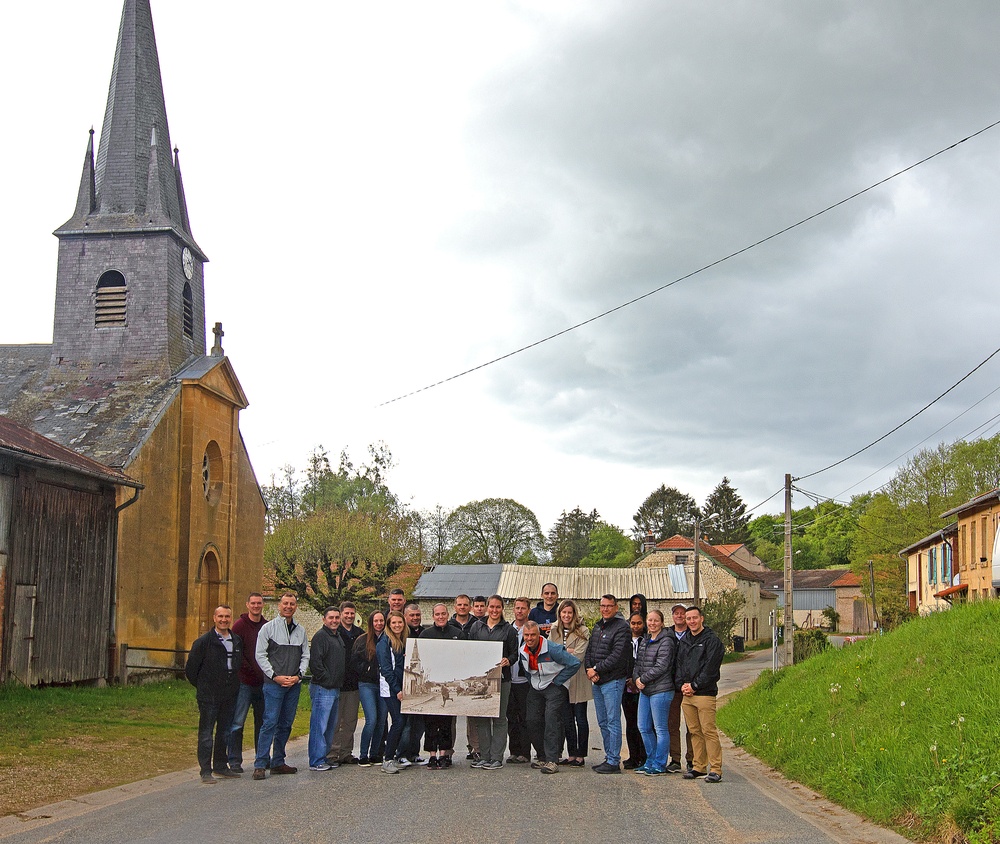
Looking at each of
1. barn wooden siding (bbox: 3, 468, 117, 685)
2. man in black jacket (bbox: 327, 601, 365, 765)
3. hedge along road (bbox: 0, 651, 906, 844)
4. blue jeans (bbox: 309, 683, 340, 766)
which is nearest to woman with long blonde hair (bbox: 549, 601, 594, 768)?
hedge along road (bbox: 0, 651, 906, 844)

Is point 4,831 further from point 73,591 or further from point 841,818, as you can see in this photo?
point 73,591

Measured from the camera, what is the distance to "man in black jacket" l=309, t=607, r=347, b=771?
35.3 feet

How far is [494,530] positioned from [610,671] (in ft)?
214

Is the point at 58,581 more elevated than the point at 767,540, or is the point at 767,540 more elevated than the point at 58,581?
the point at 767,540

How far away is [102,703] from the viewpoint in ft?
59.8

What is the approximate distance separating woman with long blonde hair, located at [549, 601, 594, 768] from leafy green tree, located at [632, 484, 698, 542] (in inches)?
3506

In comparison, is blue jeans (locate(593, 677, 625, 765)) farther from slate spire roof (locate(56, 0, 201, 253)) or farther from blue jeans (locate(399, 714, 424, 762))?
slate spire roof (locate(56, 0, 201, 253))

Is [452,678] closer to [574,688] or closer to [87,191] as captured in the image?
[574,688]

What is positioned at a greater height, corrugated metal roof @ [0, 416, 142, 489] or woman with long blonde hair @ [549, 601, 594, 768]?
corrugated metal roof @ [0, 416, 142, 489]

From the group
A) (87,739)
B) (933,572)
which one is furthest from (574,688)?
(933,572)

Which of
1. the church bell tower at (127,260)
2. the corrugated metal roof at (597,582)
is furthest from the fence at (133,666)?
the corrugated metal roof at (597,582)

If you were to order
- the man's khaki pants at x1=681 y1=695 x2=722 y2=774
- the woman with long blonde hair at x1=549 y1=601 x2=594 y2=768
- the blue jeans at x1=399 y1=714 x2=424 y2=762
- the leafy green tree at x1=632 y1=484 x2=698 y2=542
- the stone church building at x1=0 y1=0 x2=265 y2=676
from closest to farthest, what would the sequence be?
the man's khaki pants at x1=681 y1=695 x2=722 y2=774, the blue jeans at x1=399 y1=714 x2=424 y2=762, the woman with long blonde hair at x1=549 y1=601 x2=594 y2=768, the stone church building at x1=0 y1=0 x2=265 y2=676, the leafy green tree at x1=632 y1=484 x2=698 y2=542

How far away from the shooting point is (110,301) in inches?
1137

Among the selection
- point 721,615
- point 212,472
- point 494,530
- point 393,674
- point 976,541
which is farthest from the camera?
point 494,530
